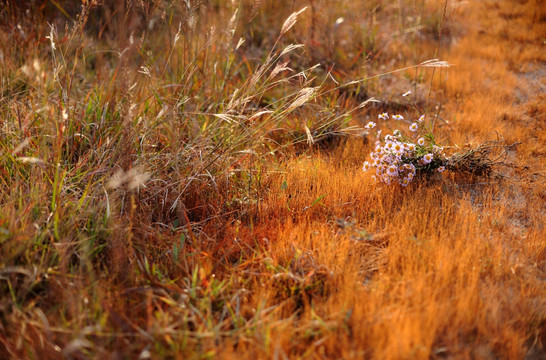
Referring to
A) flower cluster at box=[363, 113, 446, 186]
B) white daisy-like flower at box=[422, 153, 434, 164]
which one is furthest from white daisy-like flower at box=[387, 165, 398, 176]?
white daisy-like flower at box=[422, 153, 434, 164]

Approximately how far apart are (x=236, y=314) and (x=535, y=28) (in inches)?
183

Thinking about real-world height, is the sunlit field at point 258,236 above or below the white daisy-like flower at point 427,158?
below

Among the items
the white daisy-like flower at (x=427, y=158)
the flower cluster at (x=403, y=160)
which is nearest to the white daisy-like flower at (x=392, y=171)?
the flower cluster at (x=403, y=160)

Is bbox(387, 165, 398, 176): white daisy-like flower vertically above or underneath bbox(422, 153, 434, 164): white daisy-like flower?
underneath

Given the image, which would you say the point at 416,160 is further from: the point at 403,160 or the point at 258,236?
the point at 258,236

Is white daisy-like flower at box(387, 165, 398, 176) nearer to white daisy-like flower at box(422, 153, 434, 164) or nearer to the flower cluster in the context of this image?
the flower cluster

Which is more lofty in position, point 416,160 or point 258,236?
point 416,160

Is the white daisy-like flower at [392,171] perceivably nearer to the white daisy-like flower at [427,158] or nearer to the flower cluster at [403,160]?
the flower cluster at [403,160]

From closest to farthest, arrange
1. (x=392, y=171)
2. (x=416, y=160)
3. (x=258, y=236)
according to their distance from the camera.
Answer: (x=258, y=236), (x=392, y=171), (x=416, y=160)

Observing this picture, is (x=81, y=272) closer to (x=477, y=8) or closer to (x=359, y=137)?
(x=359, y=137)

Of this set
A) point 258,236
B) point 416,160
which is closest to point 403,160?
point 416,160

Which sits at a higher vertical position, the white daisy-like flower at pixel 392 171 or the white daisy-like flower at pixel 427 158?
the white daisy-like flower at pixel 427 158

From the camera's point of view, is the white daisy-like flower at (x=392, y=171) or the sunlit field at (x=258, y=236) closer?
the sunlit field at (x=258, y=236)

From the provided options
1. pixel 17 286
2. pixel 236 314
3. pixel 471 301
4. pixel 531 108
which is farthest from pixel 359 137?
pixel 17 286
